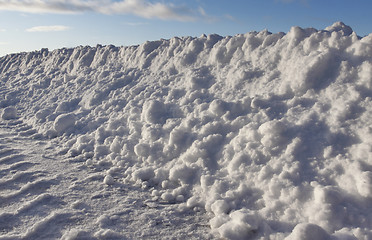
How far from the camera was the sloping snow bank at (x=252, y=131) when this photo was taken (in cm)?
225

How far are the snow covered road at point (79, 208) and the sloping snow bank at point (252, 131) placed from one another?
199mm

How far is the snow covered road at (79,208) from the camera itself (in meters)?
2.32

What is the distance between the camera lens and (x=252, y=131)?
3029 millimetres

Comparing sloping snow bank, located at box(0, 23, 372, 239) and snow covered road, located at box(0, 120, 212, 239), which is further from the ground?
sloping snow bank, located at box(0, 23, 372, 239)

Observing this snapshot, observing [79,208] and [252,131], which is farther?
[252,131]

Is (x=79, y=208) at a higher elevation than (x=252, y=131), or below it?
below

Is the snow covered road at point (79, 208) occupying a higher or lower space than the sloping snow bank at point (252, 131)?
lower

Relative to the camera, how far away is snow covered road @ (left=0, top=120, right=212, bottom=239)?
2324mm

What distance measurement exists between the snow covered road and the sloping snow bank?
0.65 feet

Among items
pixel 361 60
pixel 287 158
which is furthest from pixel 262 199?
pixel 361 60

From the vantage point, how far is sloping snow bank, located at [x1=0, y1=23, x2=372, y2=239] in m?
2.25

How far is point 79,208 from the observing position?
2701 millimetres

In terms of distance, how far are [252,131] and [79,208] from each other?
1.98 meters

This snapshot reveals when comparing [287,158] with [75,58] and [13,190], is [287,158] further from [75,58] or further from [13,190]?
[75,58]
